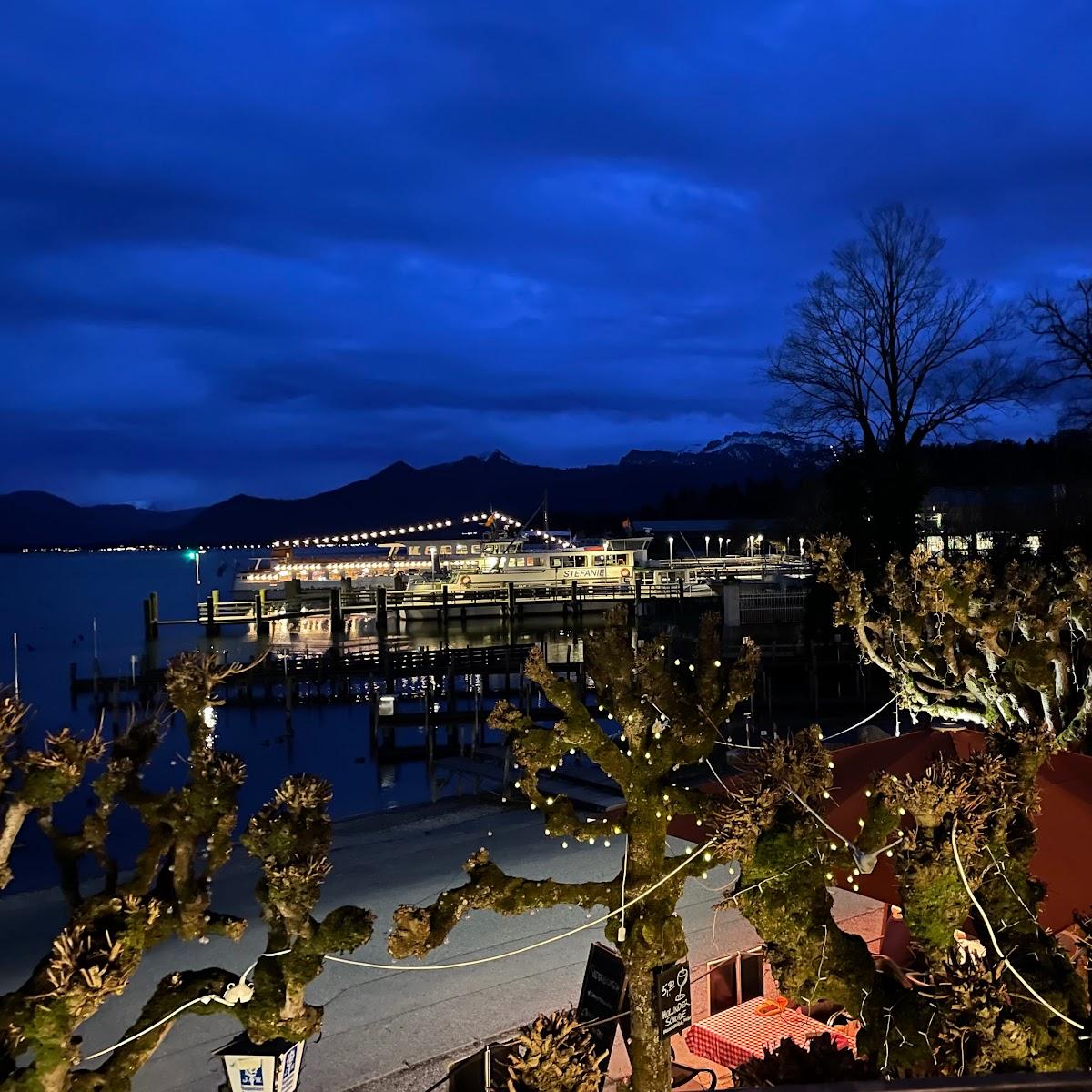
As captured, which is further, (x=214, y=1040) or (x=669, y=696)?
(x=214, y=1040)

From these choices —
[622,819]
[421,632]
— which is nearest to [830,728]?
[622,819]

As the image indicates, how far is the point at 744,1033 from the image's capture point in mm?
6500

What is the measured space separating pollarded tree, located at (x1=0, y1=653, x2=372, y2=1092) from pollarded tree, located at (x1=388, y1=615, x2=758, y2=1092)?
0.79m

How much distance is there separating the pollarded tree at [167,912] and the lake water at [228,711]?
124 cm

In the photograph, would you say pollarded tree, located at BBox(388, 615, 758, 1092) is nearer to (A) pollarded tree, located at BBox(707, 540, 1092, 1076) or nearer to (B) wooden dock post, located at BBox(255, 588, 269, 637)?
(A) pollarded tree, located at BBox(707, 540, 1092, 1076)

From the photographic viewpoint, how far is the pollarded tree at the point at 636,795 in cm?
529

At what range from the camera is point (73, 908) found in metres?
4.50

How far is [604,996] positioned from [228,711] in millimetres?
28024

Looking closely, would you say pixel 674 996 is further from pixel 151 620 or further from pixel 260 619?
pixel 151 620

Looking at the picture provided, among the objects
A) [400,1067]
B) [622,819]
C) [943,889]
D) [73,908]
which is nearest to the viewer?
[73,908]

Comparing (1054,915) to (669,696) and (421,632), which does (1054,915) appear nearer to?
(669,696)

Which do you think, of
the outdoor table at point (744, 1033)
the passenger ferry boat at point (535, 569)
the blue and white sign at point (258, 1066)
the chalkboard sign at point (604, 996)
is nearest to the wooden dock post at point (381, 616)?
the passenger ferry boat at point (535, 569)

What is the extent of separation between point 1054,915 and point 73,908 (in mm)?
5663

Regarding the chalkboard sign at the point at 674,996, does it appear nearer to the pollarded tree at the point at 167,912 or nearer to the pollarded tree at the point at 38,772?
the pollarded tree at the point at 167,912
